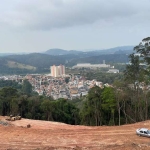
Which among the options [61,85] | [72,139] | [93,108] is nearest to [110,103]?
[93,108]

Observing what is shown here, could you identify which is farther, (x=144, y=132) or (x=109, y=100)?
(x=109, y=100)

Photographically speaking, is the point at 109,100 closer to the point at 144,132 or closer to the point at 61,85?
the point at 144,132

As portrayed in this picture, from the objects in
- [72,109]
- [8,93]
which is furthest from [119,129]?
[8,93]

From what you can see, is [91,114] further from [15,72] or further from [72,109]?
[15,72]

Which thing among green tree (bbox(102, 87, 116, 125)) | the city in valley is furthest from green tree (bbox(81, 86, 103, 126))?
the city in valley

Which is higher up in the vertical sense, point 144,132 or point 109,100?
point 109,100

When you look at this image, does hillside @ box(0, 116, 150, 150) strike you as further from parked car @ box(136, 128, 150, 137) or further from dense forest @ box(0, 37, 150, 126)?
dense forest @ box(0, 37, 150, 126)
